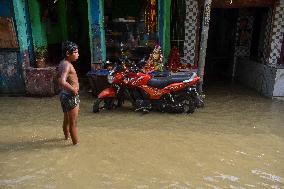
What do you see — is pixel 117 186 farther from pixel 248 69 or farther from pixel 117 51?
pixel 248 69

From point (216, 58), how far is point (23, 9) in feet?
24.4

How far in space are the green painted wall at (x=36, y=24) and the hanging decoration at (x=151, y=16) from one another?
3276 mm

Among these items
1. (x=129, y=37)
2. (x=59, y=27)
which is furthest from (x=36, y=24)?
(x=129, y=37)

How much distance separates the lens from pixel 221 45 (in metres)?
12.0

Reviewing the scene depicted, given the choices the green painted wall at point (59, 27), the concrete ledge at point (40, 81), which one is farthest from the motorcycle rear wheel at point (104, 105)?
the green painted wall at point (59, 27)

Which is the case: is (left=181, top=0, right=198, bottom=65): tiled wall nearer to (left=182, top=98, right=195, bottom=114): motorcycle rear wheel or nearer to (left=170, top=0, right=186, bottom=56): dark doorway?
(left=170, top=0, right=186, bottom=56): dark doorway

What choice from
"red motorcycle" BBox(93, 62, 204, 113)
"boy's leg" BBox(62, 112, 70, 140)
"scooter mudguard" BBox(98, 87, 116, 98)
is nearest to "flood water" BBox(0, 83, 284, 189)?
"boy's leg" BBox(62, 112, 70, 140)

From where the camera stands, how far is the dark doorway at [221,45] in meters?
11.4

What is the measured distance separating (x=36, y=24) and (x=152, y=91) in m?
4.31

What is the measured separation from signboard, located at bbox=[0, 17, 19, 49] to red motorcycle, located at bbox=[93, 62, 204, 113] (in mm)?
3154

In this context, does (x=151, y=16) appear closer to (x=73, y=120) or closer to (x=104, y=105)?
(x=104, y=105)

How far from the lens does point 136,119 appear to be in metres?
6.96

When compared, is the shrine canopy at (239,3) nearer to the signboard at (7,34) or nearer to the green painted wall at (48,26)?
the green painted wall at (48,26)

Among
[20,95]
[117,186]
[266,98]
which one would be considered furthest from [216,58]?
[117,186]
